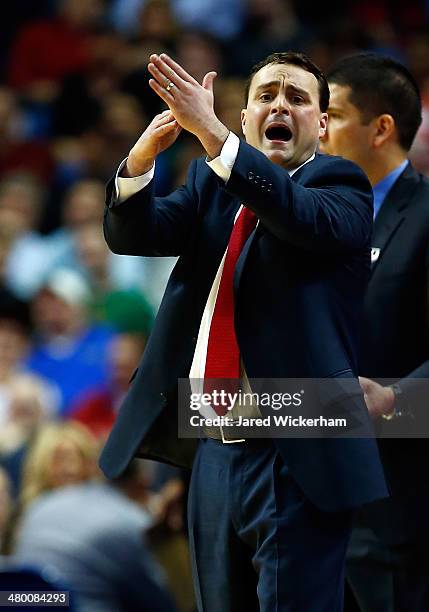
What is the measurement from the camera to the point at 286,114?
3.45m

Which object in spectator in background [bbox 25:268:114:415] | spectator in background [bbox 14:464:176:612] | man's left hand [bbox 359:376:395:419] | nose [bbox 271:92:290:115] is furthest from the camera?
spectator in background [bbox 25:268:114:415]

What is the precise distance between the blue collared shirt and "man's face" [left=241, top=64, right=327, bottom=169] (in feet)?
2.58

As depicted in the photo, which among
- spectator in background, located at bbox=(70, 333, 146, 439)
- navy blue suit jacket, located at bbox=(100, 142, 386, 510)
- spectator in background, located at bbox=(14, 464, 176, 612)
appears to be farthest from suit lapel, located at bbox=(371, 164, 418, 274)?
spectator in background, located at bbox=(70, 333, 146, 439)

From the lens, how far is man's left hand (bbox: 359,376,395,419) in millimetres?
3756

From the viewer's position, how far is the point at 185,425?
11.6 feet

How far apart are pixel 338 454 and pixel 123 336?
370 cm

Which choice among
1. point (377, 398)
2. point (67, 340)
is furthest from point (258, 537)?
point (67, 340)

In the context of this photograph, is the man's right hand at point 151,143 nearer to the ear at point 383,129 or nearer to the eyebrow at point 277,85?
the eyebrow at point 277,85

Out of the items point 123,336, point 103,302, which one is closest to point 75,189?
point 103,302

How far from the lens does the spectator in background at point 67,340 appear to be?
7.29 m

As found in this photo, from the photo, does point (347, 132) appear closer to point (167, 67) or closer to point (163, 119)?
A: point (163, 119)

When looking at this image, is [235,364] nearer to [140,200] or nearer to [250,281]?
[250,281]

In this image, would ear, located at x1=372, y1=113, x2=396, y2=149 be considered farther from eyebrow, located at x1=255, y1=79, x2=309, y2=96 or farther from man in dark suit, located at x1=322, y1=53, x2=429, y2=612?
eyebrow, located at x1=255, y1=79, x2=309, y2=96

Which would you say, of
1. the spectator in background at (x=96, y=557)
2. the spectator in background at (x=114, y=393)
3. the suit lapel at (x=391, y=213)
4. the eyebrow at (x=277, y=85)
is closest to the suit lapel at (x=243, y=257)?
the eyebrow at (x=277, y=85)
